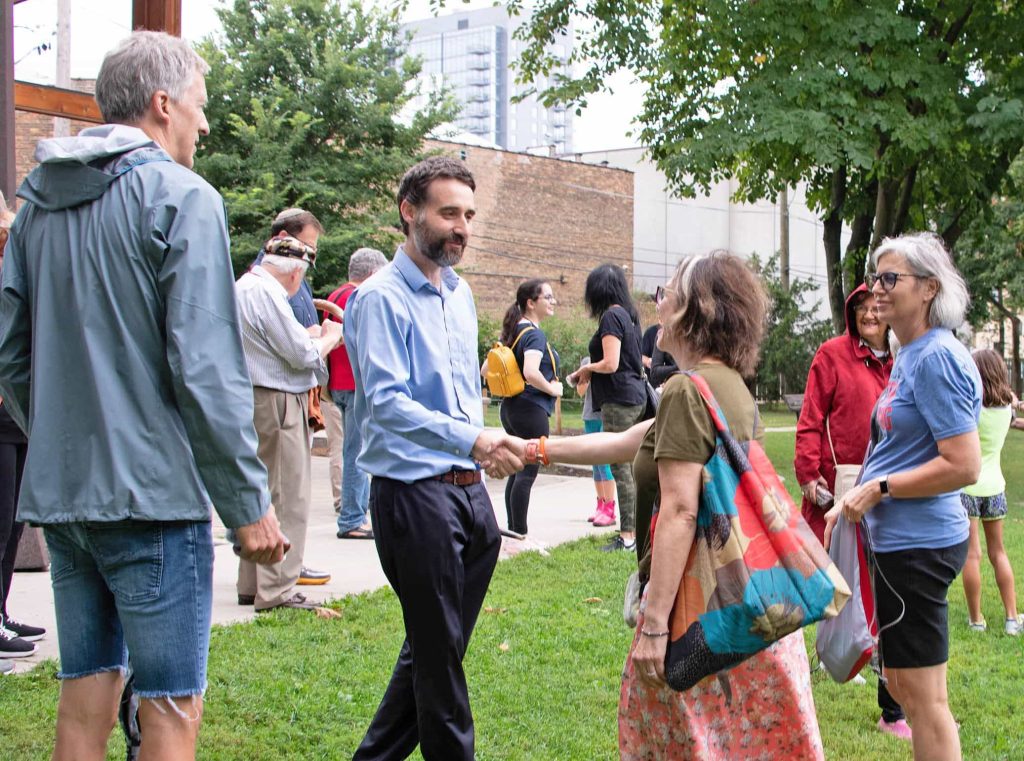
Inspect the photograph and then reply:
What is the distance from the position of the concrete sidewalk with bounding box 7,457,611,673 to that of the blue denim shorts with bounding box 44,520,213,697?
2.66 metres

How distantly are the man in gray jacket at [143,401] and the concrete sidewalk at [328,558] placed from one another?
2.83 metres

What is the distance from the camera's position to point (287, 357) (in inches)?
237

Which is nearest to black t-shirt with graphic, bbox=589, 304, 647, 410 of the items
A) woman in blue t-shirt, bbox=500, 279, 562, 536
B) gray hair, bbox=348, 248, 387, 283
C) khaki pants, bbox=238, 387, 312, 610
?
woman in blue t-shirt, bbox=500, 279, 562, 536

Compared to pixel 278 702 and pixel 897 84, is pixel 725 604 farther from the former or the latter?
pixel 897 84

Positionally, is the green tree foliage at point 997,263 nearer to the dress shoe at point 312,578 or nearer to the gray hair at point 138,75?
the dress shoe at point 312,578

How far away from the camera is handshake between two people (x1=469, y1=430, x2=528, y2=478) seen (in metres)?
3.29

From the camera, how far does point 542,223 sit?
48.8m

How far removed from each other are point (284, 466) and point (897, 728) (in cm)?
349

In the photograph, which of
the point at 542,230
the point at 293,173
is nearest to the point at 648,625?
the point at 293,173

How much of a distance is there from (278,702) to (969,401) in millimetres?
3057

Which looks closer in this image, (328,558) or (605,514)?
(328,558)

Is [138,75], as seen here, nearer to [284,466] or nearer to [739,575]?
[739,575]

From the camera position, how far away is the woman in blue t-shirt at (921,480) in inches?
136

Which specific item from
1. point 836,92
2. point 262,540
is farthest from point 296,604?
point 836,92
